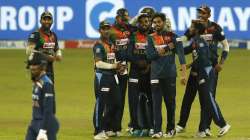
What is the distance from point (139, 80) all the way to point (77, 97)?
20.8 ft

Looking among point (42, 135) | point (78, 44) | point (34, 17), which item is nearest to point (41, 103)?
point (42, 135)

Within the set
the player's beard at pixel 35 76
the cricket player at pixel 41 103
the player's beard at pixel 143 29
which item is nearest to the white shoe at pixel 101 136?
the player's beard at pixel 143 29

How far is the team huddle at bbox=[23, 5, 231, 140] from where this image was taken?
573 inches

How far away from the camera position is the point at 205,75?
49.0 ft

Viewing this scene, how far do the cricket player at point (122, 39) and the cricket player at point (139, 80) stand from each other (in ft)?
0.49

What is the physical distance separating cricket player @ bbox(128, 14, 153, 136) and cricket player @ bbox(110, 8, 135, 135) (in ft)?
0.49

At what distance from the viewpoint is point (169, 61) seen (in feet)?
47.8

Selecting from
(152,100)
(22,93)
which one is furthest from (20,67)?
(152,100)

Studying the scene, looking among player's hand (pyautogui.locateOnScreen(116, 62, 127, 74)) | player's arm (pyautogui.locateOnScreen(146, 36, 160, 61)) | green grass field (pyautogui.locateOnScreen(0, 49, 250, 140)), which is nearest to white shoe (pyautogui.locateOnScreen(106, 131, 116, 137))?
green grass field (pyautogui.locateOnScreen(0, 49, 250, 140))

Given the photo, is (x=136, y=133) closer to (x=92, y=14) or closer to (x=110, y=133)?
(x=110, y=133)

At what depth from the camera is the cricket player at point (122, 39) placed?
15281 mm

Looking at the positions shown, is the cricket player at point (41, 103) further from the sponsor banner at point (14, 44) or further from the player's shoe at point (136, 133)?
the sponsor banner at point (14, 44)

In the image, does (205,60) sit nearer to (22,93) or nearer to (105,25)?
(105,25)

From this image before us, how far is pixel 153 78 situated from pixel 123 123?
2824 millimetres
